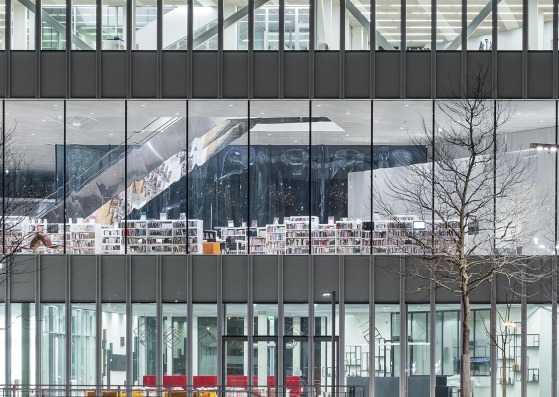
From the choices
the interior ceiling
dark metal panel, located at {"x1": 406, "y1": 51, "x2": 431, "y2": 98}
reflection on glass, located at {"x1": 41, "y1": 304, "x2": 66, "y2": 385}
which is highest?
dark metal panel, located at {"x1": 406, "y1": 51, "x2": 431, "y2": 98}

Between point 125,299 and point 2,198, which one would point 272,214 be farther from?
point 2,198

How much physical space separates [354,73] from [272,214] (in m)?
4.97

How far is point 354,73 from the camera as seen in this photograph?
3131cm

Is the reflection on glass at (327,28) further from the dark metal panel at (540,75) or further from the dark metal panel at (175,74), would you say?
the dark metal panel at (540,75)

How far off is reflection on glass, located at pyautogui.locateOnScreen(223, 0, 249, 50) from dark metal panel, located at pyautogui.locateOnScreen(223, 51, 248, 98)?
0.24 metres

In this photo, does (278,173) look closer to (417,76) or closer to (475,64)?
(417,76)

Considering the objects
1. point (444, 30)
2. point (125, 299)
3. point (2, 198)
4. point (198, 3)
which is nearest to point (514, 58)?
point (444, 30)

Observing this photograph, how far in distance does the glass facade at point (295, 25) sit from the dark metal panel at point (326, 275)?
6475 millimetres

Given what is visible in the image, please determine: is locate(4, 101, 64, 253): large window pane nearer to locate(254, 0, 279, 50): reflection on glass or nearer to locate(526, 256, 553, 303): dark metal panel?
locate(254, 0, 279, 50): reflection on glass

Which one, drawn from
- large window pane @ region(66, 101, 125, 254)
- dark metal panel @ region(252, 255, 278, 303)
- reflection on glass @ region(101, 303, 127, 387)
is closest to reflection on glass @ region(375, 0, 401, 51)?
dark metal panel @ region(252, 255, 278, 303)

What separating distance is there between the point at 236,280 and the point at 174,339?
2601mm

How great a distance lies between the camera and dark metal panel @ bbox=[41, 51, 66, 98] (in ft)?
103

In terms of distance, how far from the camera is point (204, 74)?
→ 31.4 meters

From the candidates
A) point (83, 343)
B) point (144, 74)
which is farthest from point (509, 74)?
point (83, 343)
